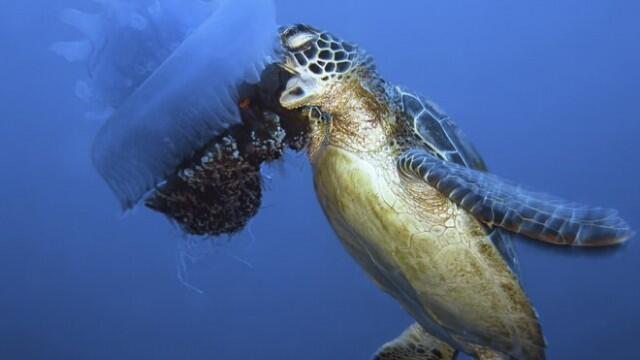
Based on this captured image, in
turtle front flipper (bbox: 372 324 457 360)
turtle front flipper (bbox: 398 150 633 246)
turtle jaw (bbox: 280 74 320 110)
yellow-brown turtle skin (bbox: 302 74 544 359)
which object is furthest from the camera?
turtle front flipper (bbox: 372 324 457 360)

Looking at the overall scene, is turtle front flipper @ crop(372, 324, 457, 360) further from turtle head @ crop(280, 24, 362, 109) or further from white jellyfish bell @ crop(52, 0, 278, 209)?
white jellyfish bell @ crop(52, 0, 278, 209)

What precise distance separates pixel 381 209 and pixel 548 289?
35.2 ft

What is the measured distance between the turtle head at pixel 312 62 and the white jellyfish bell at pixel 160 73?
0.96 feet

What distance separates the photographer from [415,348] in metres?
3.14

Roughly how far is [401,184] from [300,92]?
18.3 inches

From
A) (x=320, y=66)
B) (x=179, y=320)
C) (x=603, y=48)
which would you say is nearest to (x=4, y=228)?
(x=179, y=320)

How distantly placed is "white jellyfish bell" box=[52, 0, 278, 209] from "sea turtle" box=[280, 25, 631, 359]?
0.39 m

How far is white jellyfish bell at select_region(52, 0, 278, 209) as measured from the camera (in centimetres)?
166

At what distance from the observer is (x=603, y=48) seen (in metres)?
9.58

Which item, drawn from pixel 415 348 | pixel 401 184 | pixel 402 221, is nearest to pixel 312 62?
pixel 401 184

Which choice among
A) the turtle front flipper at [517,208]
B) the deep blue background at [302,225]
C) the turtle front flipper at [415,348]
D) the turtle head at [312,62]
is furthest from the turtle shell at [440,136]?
the deep blue background at [302,225]

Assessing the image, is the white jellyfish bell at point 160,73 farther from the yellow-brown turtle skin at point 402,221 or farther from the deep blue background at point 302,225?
the deep blue background at point 302,225

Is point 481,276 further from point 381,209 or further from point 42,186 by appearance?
point 42,186

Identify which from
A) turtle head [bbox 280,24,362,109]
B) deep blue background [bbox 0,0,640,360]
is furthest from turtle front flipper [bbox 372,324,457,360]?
deep blue background [bbox 0,0,640,360]
